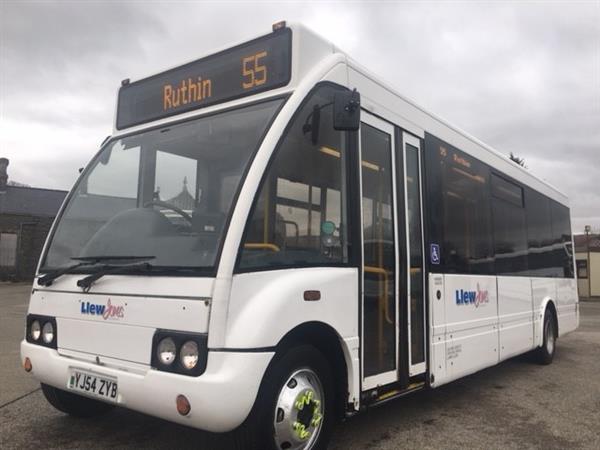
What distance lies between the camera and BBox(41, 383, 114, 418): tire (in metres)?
4.48

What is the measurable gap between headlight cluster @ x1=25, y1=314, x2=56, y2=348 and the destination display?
176cm

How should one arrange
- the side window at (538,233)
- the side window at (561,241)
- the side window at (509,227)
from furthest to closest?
the side window at (561,241), the side window at (538,233), the side window at (509,227)

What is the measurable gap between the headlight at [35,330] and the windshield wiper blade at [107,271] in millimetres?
642

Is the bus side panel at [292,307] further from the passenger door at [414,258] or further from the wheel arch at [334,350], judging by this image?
the passenger door at [414,258]

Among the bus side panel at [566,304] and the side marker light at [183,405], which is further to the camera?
the bus side panel at [566,304]

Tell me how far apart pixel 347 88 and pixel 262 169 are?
1294 mm

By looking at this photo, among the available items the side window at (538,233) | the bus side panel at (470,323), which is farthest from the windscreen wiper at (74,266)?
the side window at (538,233)

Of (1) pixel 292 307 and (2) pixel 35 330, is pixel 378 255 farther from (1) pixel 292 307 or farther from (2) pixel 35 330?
(2) pixel 35 330

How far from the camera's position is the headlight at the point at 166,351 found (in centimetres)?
328

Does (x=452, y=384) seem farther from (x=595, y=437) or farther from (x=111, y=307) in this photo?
(x=111, y=307)

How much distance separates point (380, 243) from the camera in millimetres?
4562

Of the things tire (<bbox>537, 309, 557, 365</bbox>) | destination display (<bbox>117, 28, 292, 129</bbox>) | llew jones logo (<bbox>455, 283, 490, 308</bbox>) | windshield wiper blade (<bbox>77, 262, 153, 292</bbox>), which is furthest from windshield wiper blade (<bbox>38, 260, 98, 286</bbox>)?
tire (<bbox>537, 309, 557, 365</bbox>)

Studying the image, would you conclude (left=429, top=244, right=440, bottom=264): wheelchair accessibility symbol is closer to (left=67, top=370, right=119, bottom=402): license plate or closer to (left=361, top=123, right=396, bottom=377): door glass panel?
(left=361, top=123, right=396, bottom=377): door glass panel

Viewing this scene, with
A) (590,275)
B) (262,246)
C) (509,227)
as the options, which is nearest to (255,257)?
(262,246)
